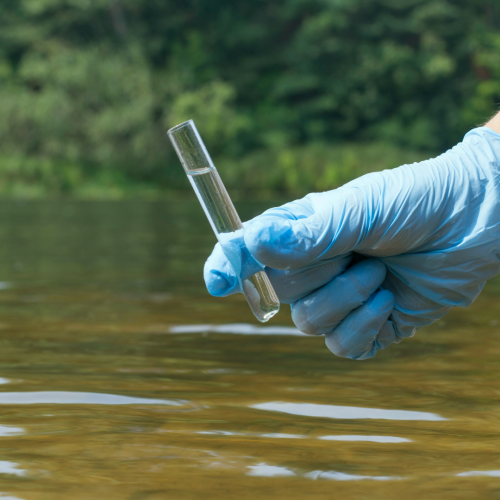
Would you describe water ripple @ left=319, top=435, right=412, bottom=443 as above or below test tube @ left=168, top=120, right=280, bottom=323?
below

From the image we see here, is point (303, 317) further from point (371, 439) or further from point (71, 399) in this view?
point (71, 399)

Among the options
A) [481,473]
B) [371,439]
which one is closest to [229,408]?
[371,439]

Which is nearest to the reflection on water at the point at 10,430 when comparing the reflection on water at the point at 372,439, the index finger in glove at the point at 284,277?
the index finger in glove at the point at 284,277

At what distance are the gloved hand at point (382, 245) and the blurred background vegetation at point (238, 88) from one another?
23987 mm

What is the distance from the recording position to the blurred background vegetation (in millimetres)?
27641

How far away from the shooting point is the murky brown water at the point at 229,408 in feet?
3.66

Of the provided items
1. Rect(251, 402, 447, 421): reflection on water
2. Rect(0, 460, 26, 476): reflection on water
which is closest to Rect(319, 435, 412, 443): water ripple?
Rect(251, 402, 447, 421): reflection on water

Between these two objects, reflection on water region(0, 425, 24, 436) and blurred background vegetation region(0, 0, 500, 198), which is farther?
blurred background vegetation region(0, 0, 500, 198)

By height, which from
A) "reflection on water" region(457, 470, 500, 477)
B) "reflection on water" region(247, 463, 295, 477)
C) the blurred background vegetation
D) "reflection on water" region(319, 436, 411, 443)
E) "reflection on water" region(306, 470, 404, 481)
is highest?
the blurred background vegetation

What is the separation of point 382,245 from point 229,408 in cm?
51

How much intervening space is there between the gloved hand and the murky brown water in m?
0.23

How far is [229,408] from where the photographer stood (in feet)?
5.23

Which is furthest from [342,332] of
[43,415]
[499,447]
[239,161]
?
[239,161]

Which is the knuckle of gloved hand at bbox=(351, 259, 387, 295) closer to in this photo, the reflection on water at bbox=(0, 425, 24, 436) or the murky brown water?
the murky brown water
